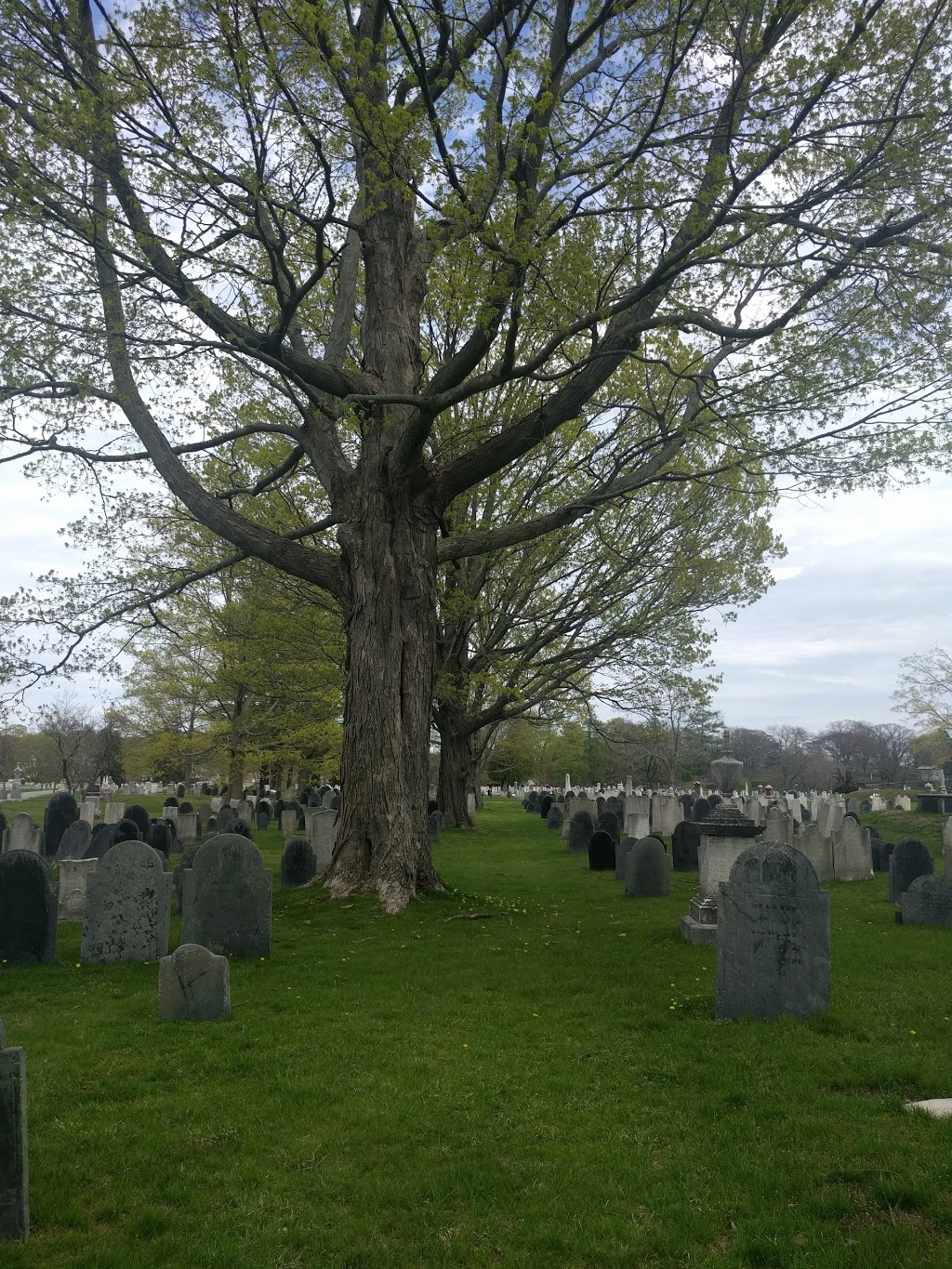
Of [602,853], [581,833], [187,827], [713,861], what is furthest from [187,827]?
[713,861]

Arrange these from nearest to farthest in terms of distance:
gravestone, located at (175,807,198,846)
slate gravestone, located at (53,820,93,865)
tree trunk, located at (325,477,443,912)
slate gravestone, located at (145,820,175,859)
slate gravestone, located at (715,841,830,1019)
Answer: slate gravestone, located at (715,841,830,1019)
tree trunk, located at (325,477,443,912)
slate gravestone, located at (53,820,93,865)
slate gravestone, located at (145,820,175,859)
gravestone, located at (175,807,198,846)

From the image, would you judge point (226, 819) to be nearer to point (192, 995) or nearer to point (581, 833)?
point (581, 833)

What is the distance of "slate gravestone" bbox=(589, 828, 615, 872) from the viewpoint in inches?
612

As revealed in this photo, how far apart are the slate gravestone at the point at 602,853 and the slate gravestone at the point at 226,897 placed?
8771mm

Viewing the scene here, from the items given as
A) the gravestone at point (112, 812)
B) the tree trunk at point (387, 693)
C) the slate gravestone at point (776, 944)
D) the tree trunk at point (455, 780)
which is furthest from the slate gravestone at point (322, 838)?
the tree trunk at point (455, 780)

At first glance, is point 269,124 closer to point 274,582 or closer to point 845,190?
point 845,190

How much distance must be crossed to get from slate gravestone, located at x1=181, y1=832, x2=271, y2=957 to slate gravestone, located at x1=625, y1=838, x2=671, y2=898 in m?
5.93

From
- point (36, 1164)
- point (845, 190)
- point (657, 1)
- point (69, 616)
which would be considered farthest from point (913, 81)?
point (69, 616)

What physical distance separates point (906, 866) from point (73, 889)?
1086cm

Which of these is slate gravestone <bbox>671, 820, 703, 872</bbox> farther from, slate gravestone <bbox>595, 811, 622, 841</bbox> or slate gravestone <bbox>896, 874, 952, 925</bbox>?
slate gravestone <bbox>896, 874, 952, 925</bbox>

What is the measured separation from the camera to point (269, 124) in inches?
344

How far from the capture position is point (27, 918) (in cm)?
789

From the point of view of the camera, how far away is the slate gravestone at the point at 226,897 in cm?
786

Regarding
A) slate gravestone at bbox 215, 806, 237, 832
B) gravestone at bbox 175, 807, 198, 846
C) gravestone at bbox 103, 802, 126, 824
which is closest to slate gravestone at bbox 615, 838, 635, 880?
slate gravestone at bbox 215, 806, 237, 832
